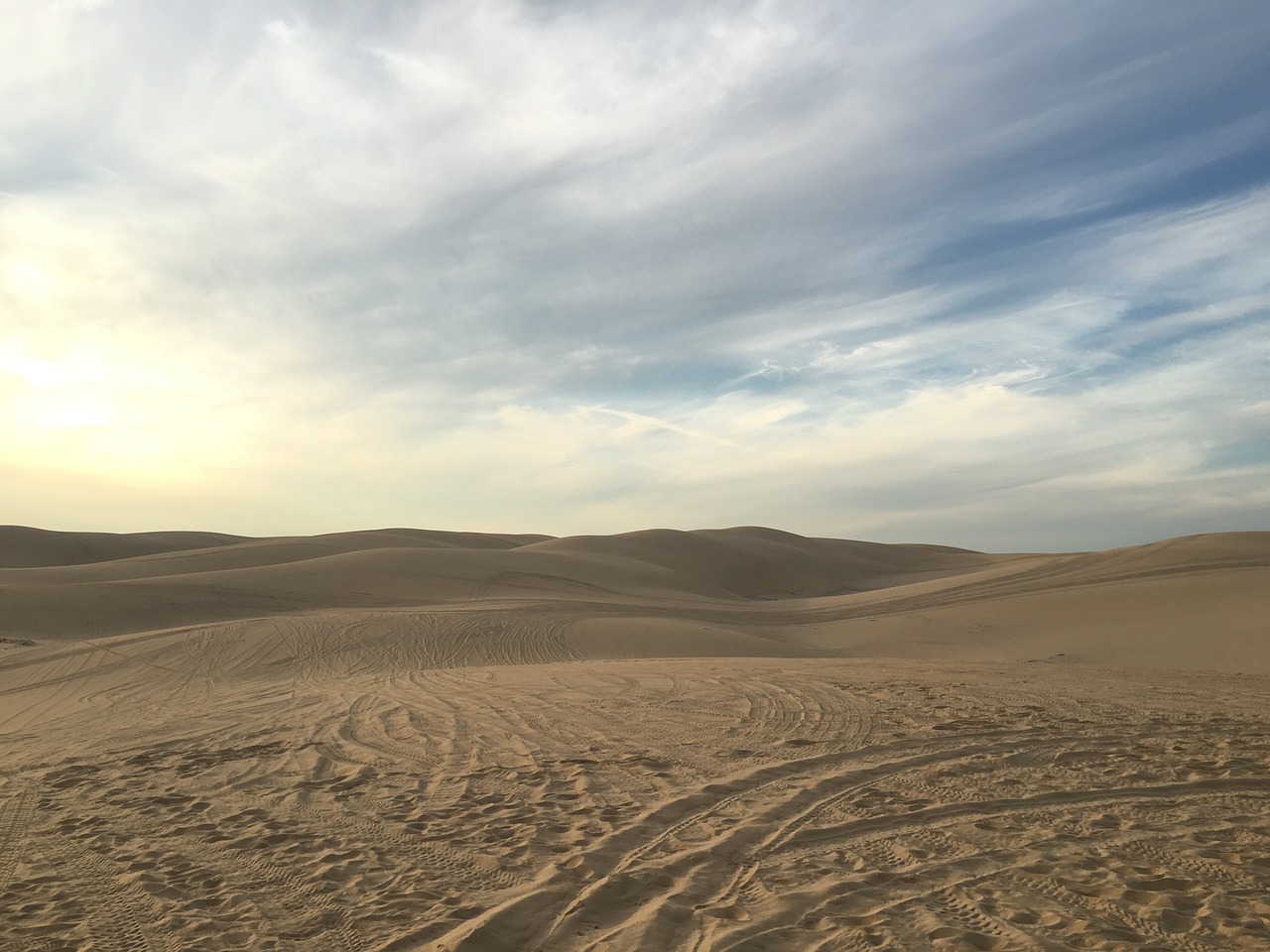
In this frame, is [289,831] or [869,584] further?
[869,584]

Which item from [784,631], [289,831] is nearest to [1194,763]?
[289,831]

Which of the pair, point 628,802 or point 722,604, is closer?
point 628,802

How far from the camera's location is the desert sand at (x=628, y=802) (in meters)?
3.89

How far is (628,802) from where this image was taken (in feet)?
18.5

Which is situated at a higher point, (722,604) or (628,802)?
(722,604)

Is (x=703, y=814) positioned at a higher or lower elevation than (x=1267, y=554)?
lower

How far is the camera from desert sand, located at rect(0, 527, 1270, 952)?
3.89m

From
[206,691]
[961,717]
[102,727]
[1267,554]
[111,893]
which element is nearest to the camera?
[111,893]

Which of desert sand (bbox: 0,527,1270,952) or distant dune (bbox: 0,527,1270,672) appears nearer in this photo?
desert sand (bbox: 0,527,1270,952)

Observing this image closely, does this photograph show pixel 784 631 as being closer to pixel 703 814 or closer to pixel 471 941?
pixel 703 814

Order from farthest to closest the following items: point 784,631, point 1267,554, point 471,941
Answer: point 1267,554 < point 784,631 < point 471,941

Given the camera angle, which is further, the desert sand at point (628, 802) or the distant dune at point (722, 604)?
the distant dune at point (722, 604)

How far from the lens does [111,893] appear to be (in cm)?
426

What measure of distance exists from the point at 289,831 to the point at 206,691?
8.57m
